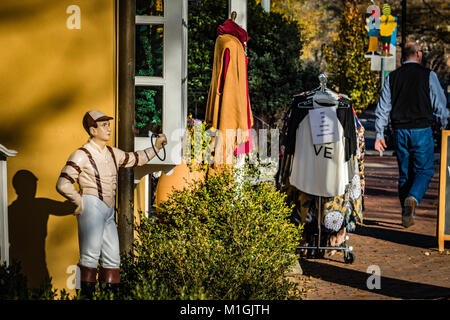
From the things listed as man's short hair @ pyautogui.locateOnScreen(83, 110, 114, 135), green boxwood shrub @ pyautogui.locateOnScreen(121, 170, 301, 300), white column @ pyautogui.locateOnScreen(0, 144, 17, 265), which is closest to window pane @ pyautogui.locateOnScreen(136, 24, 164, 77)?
green boxwood shrub @ pyautogui.locateOnScreen(121, 170, 301, 300)

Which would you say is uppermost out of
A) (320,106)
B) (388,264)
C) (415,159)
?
(320,106)

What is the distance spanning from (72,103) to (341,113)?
329 cm

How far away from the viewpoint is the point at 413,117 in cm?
955

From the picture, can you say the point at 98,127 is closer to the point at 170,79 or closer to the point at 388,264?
the point at 170,79

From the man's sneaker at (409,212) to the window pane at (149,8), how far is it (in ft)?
14.3

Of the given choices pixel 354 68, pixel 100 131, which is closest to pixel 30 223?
pixel 100 131

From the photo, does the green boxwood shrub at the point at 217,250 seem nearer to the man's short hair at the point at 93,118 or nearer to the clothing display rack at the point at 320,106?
the man's short hair at the point at 93,118

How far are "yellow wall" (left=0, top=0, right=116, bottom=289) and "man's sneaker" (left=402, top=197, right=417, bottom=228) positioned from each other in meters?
4.93

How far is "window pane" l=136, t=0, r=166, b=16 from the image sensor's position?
6.83 m

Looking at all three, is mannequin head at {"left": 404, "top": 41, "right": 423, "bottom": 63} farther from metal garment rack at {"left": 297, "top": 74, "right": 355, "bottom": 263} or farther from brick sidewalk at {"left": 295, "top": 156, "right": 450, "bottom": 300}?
brick sidewalk at {"left": 295, "top": 156, "right": 450, "bottom": 300}

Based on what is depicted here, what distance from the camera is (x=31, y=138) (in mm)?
5855

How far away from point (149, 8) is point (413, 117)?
163 inches

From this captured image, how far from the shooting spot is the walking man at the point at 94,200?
5000 millimetres

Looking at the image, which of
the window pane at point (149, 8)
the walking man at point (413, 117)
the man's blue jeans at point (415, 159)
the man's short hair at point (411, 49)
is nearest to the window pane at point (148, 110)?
the window pane at point (149, 8)
